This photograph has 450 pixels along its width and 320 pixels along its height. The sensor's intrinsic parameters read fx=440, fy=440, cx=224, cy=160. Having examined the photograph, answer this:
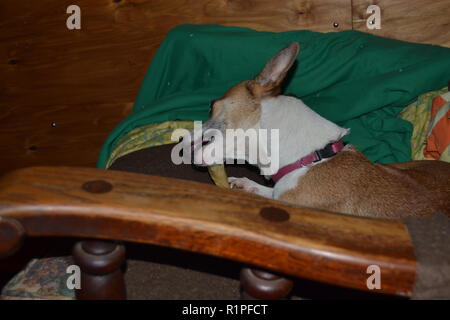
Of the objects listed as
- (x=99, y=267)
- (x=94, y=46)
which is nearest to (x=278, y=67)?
(x=99, y=267)

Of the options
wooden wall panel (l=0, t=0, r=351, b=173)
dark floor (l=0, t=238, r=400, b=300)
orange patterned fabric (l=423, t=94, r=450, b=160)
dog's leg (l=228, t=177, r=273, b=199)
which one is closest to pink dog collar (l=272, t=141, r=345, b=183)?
dog's leg (l=228, t=177, r=273, b=199)

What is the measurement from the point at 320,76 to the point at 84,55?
1.79 metres

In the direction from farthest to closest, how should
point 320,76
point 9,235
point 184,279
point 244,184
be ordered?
point 320,76
point 244,184
point 184,279
point 9,235

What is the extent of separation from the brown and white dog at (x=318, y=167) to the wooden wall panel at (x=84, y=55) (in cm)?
100

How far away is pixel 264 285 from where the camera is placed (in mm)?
837

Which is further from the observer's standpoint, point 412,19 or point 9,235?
point 412,19

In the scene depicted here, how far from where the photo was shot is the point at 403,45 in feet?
8.60

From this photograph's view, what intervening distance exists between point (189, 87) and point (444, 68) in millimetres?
1507

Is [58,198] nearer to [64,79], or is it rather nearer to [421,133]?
[421,133]

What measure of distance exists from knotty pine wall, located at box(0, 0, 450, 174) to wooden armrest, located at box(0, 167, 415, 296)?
236 cm

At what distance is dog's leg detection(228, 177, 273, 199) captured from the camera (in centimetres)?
231

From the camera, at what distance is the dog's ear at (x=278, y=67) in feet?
6.45

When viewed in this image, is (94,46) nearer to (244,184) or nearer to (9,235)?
(244,184)

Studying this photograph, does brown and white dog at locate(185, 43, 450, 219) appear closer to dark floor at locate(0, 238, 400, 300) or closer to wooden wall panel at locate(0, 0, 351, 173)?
dark floor at locate(0, 238, 400, 300)
